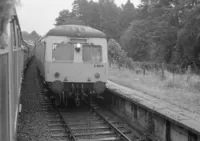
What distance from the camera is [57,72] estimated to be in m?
9.52

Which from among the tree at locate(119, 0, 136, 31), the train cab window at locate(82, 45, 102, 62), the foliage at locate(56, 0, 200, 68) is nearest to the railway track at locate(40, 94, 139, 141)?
the train cab window at locate(82, 45, 102, 62)

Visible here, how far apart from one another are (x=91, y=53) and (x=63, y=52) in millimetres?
989

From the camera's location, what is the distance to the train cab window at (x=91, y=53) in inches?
391

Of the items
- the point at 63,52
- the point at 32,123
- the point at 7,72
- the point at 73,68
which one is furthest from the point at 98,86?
the point at 7,72

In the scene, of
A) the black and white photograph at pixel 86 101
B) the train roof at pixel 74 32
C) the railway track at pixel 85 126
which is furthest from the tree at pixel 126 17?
the railway track at pixel 85 126

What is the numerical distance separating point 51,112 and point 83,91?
53.3 inches

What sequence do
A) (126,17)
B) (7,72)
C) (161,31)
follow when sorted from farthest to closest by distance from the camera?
(126,17) → (161,31) → (7,72)

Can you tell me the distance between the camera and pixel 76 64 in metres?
9.70

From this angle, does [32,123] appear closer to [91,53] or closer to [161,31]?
[91,53]

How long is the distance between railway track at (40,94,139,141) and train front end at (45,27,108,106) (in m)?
0.71

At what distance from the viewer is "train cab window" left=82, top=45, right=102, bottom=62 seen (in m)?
9.92

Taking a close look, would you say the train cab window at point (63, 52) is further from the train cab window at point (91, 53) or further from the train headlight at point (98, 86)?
the train headlight at point (98, 86)

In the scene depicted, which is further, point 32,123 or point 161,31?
point 161,31

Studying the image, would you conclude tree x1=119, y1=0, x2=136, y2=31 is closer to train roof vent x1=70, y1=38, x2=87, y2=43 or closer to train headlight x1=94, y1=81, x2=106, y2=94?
train roof vent x1=70, y1=38, x2=87, y2=43
